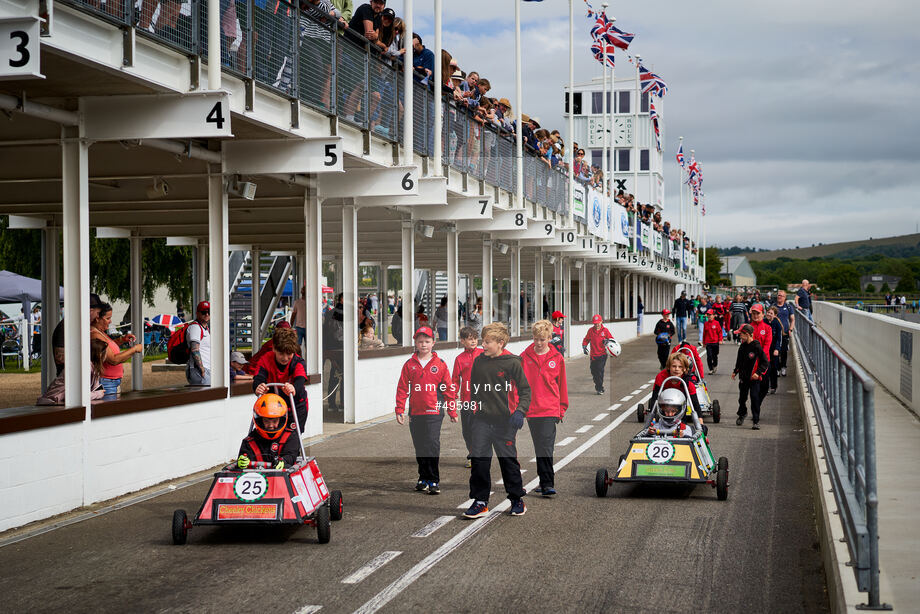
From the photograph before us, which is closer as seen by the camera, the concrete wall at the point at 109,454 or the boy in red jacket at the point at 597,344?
the concrete wall at the point at 109,454

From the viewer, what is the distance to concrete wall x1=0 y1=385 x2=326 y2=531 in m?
9.56

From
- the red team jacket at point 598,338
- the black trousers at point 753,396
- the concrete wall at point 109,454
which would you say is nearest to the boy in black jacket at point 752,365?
the black trousers at point 753,396

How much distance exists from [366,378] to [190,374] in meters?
4.76

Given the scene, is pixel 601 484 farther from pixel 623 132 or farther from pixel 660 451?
pixel 623 132

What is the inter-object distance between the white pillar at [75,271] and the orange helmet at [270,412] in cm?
231

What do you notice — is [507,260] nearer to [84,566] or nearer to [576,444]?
[576,444]

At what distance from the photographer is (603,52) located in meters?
32.3

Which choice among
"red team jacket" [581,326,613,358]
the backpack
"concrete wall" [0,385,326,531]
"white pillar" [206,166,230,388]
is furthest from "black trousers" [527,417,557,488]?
"red team jacket" [581,326,613,358]

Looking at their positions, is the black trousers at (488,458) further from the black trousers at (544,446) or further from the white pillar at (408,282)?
the white pillar at (408,282)

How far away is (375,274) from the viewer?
24.7 meters

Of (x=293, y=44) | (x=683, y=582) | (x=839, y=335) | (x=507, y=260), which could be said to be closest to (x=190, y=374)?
(x=293, y=44)

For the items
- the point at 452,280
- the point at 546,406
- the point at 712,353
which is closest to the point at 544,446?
→ the point at 546,406

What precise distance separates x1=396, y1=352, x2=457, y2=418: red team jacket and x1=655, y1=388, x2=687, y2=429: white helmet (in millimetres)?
2263

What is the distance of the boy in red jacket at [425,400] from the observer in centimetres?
1129
